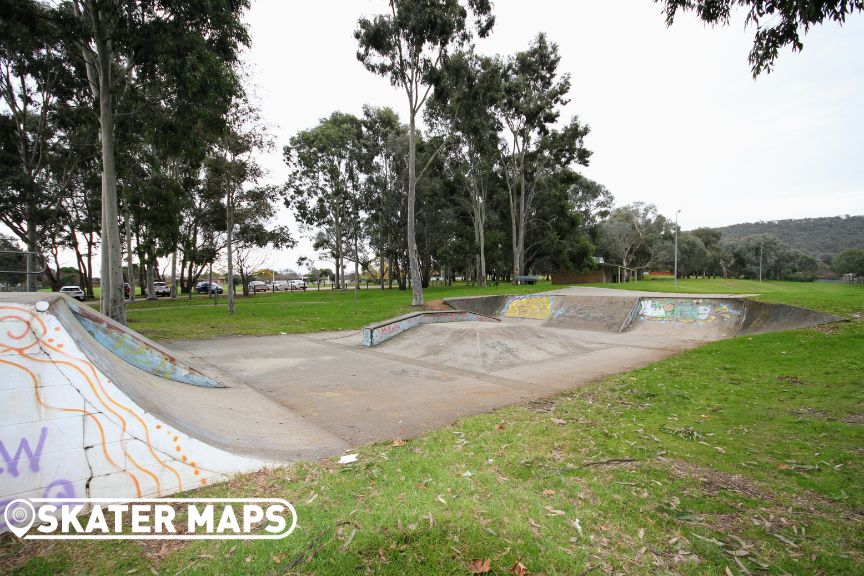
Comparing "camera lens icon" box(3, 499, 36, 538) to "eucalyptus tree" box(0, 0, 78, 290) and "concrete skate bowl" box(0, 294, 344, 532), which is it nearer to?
"concrete skate bowl" box(0, 294, 344, 532)

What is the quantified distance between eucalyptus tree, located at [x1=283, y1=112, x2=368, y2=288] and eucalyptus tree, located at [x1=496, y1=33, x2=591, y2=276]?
13092mm

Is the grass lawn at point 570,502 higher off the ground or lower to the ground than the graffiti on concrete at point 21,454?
lower

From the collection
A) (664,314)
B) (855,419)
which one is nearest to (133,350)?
(855,419)

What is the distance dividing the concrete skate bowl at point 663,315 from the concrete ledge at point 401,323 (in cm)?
524

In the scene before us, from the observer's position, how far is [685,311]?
54.5ft

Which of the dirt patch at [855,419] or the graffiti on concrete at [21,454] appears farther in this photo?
the dirt patch at [855,419]

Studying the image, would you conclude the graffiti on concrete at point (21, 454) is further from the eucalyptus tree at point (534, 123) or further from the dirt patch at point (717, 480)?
the eucalyptus tree at point (534, 123)

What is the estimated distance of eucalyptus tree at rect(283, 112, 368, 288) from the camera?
111 feet

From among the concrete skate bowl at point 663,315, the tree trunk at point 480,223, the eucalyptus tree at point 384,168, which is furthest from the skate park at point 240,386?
the eucalyptus tree at point 384,168

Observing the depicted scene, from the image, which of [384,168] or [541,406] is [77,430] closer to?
[541,406]

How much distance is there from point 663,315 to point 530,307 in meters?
6.34

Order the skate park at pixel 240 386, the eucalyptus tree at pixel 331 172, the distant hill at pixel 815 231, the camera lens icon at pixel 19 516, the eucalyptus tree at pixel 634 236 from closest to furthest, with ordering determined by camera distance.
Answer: the camera lens icon at pixel 19 516
the skate park at pixel 240 386
the eucalyptus tree at pixel 331 172
the eucalyptus tree at pixel 634 236
the distant hill at pixel 815 231

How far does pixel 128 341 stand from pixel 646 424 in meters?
7.56

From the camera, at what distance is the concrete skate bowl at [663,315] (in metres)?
13.8
